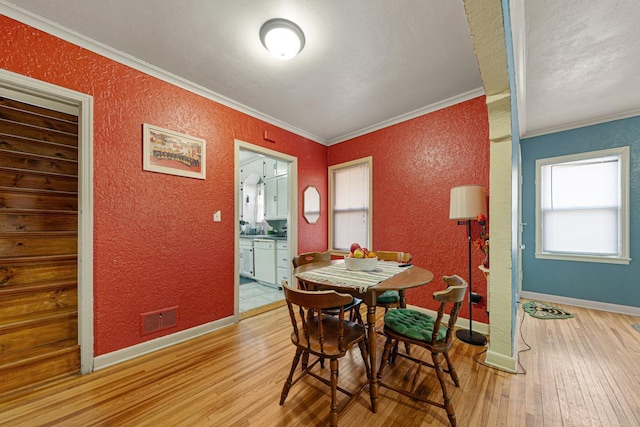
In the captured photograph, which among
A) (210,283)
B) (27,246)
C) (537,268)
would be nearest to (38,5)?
(27,246)

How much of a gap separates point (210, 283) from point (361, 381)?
1820 mm

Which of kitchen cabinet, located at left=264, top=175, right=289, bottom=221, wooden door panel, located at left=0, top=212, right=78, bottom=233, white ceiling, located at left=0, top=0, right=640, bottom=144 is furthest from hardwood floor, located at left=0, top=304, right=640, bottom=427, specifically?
kitchen cabinet, located at left=264, top=175, right=289, bottom=221

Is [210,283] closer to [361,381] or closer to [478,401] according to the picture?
[361,381]

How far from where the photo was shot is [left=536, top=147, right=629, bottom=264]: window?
3184 millimetres

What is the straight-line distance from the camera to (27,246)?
7.25 feet

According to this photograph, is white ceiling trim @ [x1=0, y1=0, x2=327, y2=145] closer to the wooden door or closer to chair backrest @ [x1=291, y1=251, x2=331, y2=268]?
the wooden door

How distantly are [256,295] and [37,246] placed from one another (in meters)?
2.54

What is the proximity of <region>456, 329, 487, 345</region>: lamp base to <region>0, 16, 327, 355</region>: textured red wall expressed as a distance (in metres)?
2.53

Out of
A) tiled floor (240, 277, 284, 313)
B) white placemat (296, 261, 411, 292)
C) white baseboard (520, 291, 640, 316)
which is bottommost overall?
tiled floor (240, 277, 284, 313)

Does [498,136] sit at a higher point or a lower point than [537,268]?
higher

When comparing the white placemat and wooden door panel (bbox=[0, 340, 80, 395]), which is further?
wooden door panel (bbox=[0, 340, 80, 395])

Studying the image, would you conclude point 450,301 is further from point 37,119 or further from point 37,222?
point 37,119

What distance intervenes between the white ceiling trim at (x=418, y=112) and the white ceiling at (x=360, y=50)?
0.05 feet

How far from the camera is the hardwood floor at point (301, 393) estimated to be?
1.45 metres
